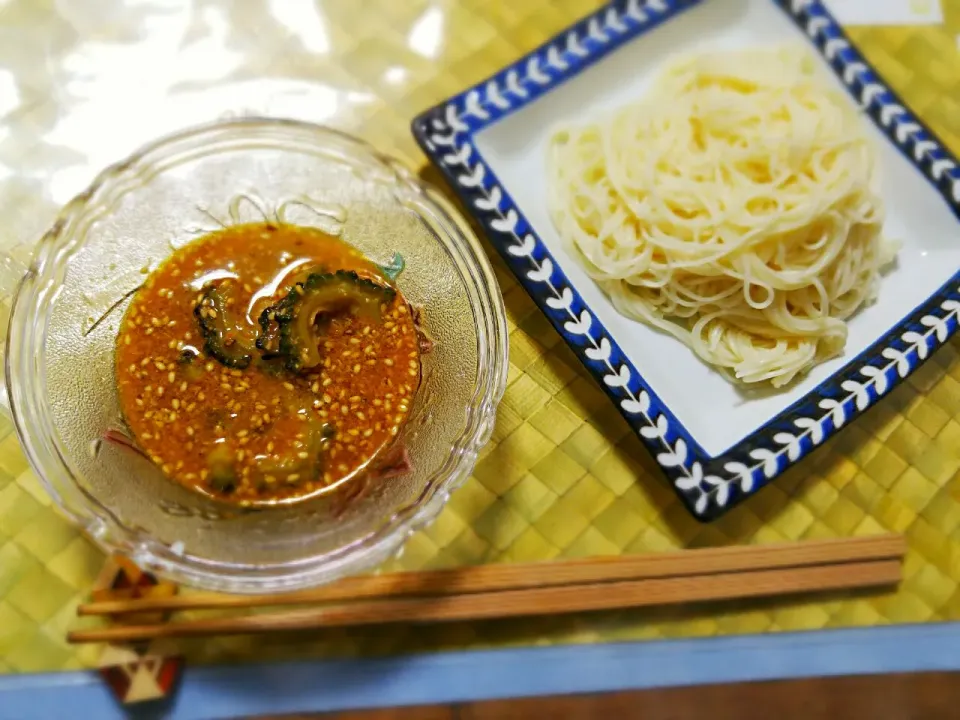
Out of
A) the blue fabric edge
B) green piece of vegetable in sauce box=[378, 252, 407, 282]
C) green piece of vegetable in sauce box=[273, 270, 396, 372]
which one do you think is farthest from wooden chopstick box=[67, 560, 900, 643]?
green piece of vegetable in sauce box=[378, 252, 407, 282]

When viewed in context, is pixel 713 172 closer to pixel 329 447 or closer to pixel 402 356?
pixel 402 356

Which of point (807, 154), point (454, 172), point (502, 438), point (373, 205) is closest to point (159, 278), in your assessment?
point (373, 205)

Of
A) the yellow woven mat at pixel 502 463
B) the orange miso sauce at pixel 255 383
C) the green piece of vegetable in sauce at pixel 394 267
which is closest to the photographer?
the orange miso sauce at pixel 255 383

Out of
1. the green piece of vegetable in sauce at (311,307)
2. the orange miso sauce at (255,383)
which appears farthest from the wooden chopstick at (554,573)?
the green piece of vegetable in sauce at (311,307)

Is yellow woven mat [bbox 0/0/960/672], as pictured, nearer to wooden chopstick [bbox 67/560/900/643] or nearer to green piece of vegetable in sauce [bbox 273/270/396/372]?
wooden chopstick [bbox 67/560/900/643]

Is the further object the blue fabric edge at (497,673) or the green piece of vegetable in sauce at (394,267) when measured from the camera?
the green piece of vegetable in sauce at (394,267)

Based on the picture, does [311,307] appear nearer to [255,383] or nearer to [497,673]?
[255,383]

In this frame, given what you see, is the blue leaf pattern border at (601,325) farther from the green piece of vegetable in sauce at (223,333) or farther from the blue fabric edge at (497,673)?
the green piece of vegetable in sauce at (223,333)

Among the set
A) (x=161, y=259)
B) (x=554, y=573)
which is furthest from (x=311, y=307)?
(x=554, y=573)
